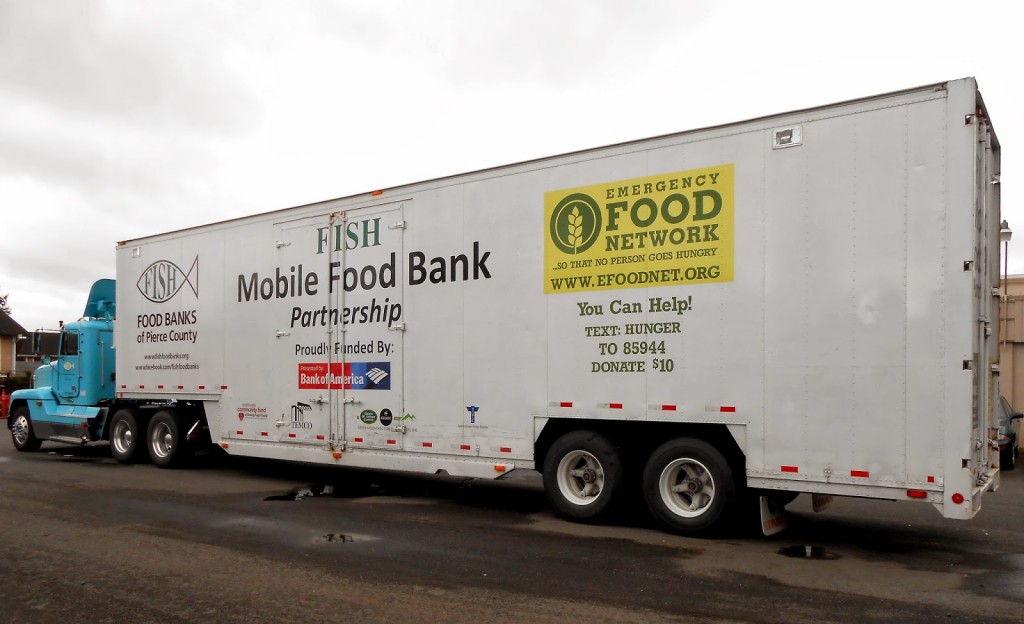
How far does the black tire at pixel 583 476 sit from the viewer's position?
8.62 m

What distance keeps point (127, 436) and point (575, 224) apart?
10327 mm

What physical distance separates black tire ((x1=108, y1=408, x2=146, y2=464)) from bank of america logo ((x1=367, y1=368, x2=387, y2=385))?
20.3 feet

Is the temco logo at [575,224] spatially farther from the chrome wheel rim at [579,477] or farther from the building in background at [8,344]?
the building in background at [8,344]

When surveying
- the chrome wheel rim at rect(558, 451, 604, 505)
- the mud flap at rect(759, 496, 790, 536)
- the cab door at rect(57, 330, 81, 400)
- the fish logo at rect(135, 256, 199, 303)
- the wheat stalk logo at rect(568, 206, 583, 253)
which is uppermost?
the wheat stalk logo at rect(568, 206, 583, 253)

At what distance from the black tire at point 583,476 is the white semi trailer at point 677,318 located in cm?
3

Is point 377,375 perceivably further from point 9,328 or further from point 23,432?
point 9,328

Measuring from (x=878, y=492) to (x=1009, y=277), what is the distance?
15.0 m

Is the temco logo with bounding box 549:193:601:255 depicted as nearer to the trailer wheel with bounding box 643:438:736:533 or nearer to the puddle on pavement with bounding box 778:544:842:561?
the trailer wheel with bounding box 643:438:736:533

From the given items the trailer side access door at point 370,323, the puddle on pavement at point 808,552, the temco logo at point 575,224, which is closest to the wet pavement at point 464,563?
the puddle on pavement at point 808,552

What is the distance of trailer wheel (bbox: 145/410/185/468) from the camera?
45.2 ft

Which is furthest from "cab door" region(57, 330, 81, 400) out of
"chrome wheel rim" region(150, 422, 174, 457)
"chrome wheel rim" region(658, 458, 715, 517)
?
"chrome wheel rim" region(658, 458, 715, 517)

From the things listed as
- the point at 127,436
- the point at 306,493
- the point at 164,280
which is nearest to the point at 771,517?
the point at 306,493

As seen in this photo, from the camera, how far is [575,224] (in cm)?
909

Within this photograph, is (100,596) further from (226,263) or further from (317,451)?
(226,263)
